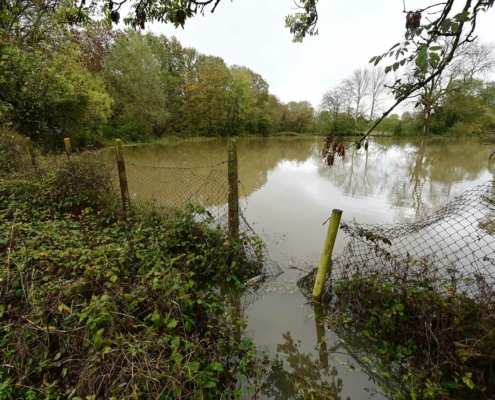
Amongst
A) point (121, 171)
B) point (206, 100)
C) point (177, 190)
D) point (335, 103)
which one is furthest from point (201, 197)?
point (335, 103)

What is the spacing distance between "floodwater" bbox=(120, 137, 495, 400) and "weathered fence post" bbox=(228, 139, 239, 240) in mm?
889

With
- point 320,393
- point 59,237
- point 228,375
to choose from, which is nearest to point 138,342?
point 228,375

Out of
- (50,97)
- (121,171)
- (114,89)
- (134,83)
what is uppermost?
(134,83)

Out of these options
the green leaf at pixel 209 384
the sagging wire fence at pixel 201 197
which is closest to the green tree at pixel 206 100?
the sagging wire fence at pixel 201 197

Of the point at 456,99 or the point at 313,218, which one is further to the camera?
the point at 456,99

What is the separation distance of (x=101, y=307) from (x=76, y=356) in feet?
1.01

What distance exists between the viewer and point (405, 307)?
8.00ft

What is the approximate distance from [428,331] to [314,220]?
11.4ft

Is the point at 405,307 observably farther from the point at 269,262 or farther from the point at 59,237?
the point at 59,237

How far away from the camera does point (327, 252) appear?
275cm

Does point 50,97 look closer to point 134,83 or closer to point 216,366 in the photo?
point 134,83

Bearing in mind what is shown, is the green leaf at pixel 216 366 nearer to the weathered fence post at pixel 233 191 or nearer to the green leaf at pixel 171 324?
the green leaf at pixel 171 324

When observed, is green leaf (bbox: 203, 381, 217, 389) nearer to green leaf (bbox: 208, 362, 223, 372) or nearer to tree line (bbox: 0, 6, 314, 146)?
green leaf (bbox: 208, 362, 223, 372)

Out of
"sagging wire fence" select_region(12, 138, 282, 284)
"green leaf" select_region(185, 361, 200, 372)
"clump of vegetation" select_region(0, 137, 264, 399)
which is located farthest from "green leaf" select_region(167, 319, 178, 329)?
"sagging wire fence" select_region(12, 138, 282, 284)
